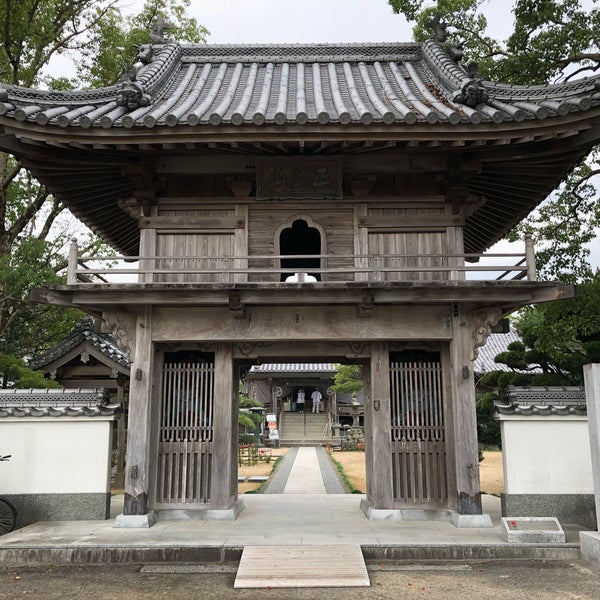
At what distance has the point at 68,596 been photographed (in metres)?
6.87

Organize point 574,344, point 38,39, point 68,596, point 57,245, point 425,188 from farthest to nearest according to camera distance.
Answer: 1. point 57,245
2. point 38,39
3. point 574,344
4. point 425,188
5. point 68,596

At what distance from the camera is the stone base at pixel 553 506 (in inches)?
384

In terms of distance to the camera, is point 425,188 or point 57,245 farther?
point 57,245

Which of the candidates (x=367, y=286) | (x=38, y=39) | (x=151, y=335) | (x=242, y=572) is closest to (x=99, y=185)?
(x=151, y=335)

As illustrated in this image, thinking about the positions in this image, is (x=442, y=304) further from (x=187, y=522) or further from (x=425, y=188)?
(x=187, y=522)

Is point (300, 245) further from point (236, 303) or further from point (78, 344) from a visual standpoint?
point (78, 344)

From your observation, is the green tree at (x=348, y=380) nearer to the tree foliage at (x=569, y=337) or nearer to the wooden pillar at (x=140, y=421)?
the tree foliage at (x=569, y=337)

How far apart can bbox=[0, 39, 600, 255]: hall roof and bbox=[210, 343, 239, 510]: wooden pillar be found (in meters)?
3.68

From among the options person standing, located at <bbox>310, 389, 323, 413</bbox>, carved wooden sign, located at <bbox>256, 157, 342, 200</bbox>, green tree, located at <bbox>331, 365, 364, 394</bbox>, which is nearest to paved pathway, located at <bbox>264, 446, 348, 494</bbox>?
green tree, located at <bbox>331, 365, 364, 394</bbox>

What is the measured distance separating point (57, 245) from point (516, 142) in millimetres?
15956

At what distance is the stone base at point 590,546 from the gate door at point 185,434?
20.4 ft

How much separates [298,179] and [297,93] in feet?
7.78

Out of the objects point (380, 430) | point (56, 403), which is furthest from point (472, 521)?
point (56, 403)

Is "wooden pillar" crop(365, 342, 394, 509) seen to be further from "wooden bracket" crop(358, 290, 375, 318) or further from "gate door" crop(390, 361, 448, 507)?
"wooden bracket" crop(358, 290, 375, 318)
